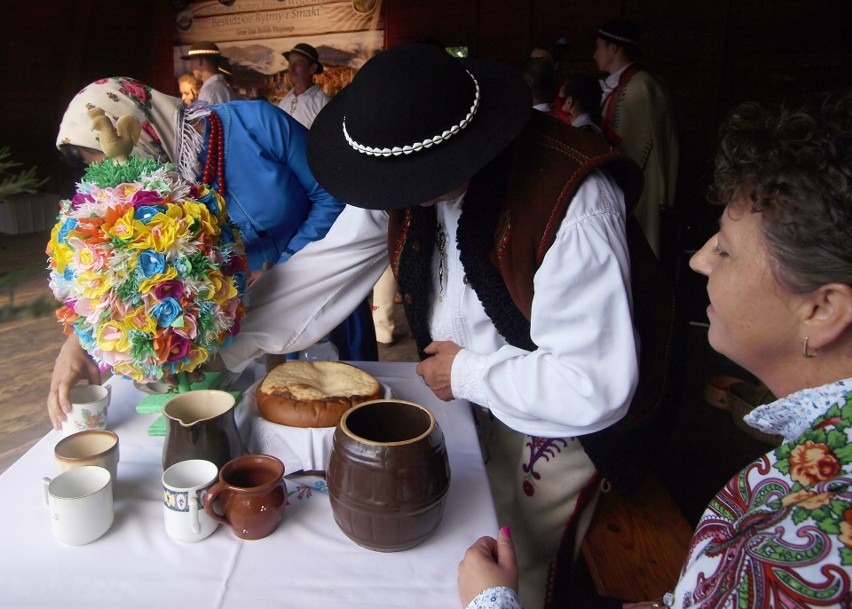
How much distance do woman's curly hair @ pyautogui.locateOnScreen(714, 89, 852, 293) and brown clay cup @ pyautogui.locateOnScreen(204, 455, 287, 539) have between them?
2.49ft

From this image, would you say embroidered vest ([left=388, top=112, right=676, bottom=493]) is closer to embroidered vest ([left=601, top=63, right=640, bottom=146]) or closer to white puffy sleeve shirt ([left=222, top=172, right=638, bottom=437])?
white puffy sleeve shirt ([left=222, top=172, right=638, bottom=437])

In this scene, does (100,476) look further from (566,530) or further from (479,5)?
(479,5)

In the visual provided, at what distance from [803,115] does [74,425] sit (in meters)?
1.34

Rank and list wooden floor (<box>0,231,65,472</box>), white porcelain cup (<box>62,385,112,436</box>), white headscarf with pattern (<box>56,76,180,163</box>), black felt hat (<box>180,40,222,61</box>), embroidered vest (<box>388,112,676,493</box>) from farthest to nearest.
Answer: black felt hat (<box>180,40,222,61</box>) < wooden floor (<box>0,231,65,472</box>) < white headscarf with pattern (<box>56,76,180,163</box>) < white porcelain cup (<box>62,385,112,436</box>) < embroidered vest (<box>388,112,676,493</box>)

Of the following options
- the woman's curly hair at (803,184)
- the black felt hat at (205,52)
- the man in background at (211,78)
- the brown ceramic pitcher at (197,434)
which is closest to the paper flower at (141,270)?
the brown ceramic pitcher at (197,434)

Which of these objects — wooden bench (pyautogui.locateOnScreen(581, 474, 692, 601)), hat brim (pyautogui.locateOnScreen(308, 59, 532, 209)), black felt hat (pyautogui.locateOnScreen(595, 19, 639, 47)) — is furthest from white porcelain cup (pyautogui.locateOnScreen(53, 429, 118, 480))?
black felt hat (pyautogui.locateOnScreen(595, 19, 639, 47))

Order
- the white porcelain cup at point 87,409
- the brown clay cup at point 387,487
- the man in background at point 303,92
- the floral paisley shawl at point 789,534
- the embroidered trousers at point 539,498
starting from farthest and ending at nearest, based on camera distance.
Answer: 1. the man in background at point 303,92
2. the embroidered trousers at point 539,498
3. the white porcelain cup at point 87,409
4. the brown clay cup at point 387,487
5. the floral paisley shawl at point 789,534

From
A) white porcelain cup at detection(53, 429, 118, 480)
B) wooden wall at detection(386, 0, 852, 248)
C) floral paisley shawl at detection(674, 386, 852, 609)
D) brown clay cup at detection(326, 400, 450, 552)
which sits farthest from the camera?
wooden wall at detection(386, 0, 852, 248)

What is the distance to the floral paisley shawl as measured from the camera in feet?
1.97

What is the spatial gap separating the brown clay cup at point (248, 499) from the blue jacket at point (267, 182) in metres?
1.07

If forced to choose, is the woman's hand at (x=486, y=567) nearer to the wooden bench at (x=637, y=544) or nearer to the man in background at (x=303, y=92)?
the wooden bench at (x=637, y=544)

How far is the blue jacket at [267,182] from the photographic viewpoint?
1.92 m

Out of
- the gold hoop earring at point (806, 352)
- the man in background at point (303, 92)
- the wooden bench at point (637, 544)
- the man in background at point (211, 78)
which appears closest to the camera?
the gold hoop earring at point (806, 352)

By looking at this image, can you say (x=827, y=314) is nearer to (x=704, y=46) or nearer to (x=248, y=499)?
(x=248, y=499)
